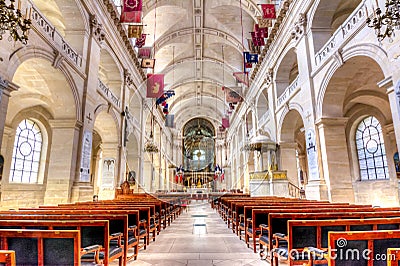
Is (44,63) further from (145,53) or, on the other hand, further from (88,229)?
(145,53)

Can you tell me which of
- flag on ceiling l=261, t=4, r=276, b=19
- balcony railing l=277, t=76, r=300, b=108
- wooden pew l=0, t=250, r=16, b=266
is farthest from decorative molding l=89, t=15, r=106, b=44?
wooden pew l=0, t=250, r=16, b=266

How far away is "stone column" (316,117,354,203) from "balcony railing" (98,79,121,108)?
9.67 meters

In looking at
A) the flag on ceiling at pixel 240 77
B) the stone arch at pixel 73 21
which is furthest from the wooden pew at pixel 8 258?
the flag on ceiling at pixel 240 77

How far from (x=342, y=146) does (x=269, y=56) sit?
802 cm

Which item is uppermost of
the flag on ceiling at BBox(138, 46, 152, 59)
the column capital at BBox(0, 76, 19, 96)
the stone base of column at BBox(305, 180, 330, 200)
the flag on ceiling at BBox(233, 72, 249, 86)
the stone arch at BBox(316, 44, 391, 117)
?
the flag on ceiling at BBox(138, 46, 152, 59)

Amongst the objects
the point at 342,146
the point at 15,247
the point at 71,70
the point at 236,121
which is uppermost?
the point at 236,121

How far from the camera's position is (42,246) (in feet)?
7.20

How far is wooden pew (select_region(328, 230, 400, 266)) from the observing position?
6.42 feet

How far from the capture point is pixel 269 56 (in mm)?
14711

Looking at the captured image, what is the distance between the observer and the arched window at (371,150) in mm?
11367

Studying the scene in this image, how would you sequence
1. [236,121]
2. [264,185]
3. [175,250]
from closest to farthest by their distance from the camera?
[175,250]
[264,185]
[236,121]

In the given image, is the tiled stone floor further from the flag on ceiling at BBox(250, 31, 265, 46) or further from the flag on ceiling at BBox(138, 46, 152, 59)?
the flag on ceiling at BBox(138, 46, 152, 59)

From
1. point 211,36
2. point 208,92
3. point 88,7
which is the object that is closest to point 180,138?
point 208,92

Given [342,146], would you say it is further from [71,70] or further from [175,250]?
[71,70]
